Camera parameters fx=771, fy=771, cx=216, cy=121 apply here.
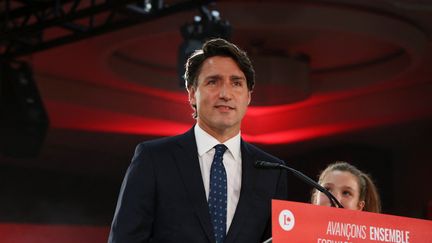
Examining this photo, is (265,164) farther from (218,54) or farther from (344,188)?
(344,188)

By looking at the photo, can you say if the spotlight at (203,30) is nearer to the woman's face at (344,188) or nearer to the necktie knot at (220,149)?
the woman's face at (344,188)

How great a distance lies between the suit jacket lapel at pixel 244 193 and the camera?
133 cm

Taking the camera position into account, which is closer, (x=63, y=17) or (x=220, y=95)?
(x=220, y=95)

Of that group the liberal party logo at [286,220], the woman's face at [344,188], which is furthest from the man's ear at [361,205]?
the liberal party logo at [286,220]

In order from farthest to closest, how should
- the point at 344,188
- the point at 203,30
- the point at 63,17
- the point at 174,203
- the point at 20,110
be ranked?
the point at 20,110
the point at 63,17
the point at 203,30
the point at 344,188
the point at 174,203

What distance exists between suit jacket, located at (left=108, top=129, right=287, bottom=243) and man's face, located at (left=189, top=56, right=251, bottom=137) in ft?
0.24

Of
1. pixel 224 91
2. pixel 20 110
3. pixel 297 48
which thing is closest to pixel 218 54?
pixel 224 91

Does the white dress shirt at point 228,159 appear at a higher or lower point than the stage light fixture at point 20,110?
lower

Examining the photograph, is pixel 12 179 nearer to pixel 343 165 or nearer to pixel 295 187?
pixel 295 187

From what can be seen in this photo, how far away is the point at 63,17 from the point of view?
16.3 feet

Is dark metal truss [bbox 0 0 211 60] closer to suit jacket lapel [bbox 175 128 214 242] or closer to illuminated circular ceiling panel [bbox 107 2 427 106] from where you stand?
illuminated circular ceiling panel [bbox 107 2 427 106]

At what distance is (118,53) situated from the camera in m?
6.97

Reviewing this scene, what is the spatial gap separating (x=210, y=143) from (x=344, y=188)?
2.80ft

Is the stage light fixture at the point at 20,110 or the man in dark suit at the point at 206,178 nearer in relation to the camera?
the man in dark suit at the point at 206,178
